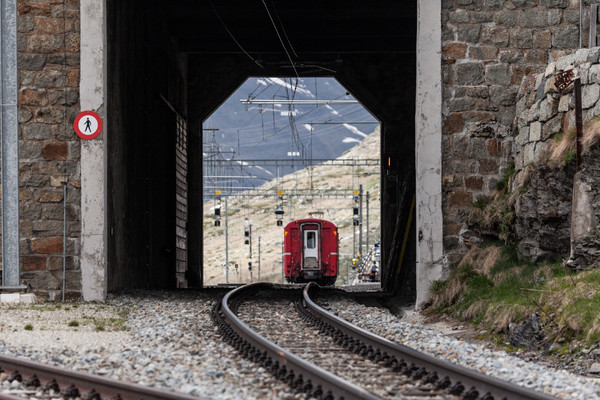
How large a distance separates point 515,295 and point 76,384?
17.6 feet

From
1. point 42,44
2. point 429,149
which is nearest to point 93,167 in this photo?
point 42,44

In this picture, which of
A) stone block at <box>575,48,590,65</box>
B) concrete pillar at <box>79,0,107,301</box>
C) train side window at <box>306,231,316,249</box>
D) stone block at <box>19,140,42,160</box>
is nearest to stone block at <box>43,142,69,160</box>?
stone block at <box>19,140,42,160</box>

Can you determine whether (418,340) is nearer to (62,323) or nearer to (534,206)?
(534,206)

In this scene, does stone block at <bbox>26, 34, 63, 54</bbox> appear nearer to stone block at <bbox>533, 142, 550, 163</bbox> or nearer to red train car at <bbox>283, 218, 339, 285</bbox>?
stone block at <bbox>533, 142, 550, 163</bbox>

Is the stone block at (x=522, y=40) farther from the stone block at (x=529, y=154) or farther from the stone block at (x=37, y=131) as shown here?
the stone block at (x=37, y=131)

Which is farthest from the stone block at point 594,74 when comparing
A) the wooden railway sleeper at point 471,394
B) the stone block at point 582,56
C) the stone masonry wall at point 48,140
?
the stone masonry wall at point 48,140

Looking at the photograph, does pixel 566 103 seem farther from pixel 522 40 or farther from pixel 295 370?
pixel 295 370

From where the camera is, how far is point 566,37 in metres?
12.8

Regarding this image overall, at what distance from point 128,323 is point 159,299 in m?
3.64

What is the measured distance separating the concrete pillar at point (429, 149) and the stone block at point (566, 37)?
1690 mm

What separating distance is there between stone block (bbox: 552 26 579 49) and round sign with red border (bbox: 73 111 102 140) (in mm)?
6761

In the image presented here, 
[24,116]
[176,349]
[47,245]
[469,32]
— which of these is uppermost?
[469,32]

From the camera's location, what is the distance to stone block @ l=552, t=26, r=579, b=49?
12805 millimetres

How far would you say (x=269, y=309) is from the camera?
13.0 m
